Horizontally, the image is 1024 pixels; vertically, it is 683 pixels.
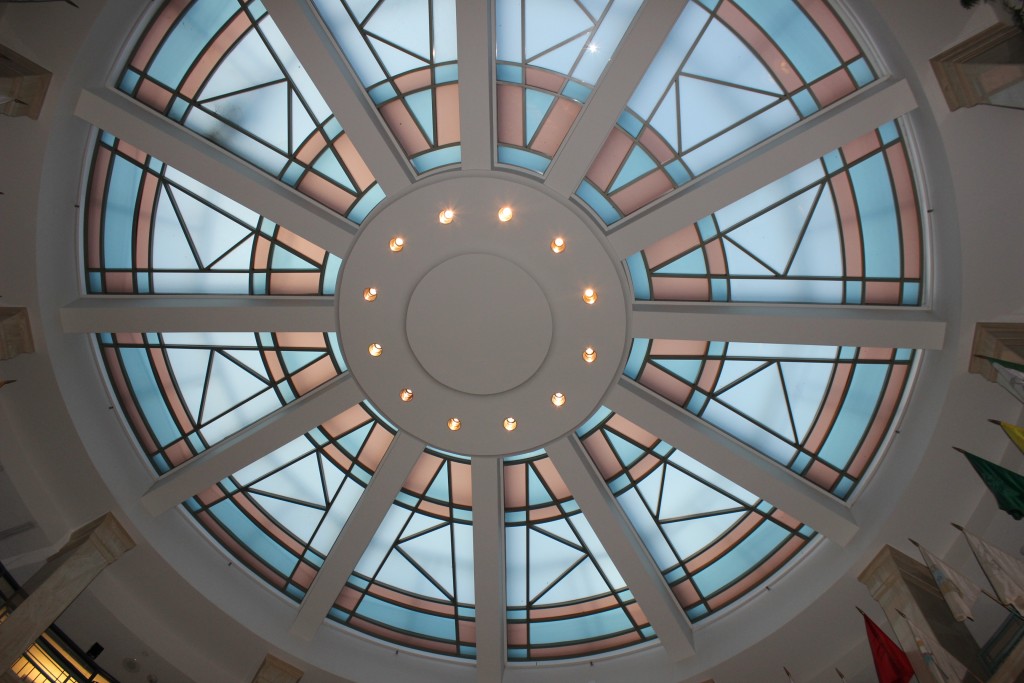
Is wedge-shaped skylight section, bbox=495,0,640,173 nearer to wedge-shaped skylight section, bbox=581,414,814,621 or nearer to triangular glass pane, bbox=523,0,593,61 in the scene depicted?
triangular glass pane, bbox=523,0,593,61

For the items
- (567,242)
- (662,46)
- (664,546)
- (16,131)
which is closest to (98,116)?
(16,131)

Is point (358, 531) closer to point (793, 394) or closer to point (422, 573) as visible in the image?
point (422, 573)

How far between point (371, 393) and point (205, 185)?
3.86m

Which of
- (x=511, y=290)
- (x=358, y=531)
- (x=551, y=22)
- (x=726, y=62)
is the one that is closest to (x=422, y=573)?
(x=358, y=531)

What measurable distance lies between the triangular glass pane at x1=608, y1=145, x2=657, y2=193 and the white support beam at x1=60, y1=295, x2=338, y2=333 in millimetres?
4601

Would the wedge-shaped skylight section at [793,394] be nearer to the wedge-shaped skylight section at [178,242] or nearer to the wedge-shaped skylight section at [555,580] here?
the wedge-shaped skylight section at [555,580]

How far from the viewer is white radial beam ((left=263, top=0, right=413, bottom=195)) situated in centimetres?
934

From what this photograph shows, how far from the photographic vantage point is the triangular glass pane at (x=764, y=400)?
37.9 feet

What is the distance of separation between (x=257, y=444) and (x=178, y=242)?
3.28m

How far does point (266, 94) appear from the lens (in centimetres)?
1046

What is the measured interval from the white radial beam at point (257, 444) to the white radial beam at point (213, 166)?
7.63ft

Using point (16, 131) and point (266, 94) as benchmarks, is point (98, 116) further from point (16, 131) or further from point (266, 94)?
point (266, 94)

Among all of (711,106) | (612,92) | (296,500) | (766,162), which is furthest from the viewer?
(296,500)

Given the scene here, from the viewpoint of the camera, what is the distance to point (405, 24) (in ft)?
32.7
